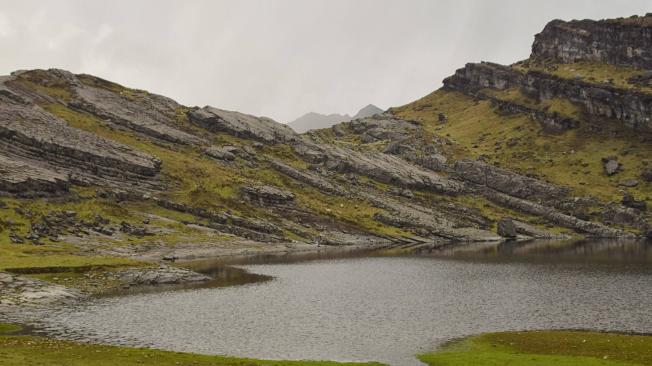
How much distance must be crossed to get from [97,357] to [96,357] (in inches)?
3.5

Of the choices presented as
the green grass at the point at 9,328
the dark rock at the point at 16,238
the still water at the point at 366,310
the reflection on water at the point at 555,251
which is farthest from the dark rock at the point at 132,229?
the green grass at the point at 9,328

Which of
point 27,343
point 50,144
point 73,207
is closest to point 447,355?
point 27,343

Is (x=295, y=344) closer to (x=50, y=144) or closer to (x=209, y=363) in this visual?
(x=209, y=363)

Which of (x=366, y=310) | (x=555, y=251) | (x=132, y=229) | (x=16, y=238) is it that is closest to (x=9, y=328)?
(x=366, y=310)

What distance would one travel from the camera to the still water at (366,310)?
61.3 meters

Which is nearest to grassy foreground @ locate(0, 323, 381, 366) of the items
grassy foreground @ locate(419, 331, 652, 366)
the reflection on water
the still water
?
the still water

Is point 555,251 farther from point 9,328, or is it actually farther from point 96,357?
point 96,357

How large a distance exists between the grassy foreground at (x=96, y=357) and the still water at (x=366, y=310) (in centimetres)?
537

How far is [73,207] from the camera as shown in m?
159

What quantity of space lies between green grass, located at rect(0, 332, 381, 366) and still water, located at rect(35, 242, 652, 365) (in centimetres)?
537

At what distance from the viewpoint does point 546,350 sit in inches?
2211

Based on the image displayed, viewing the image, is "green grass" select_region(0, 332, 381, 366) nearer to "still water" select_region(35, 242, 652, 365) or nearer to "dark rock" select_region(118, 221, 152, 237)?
"still water" select_region(35, 242, 652, 365)

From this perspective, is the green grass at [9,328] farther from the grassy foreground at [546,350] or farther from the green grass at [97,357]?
the grassy foreground at [546,350]

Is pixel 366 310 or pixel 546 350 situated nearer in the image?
pixel 546 350
